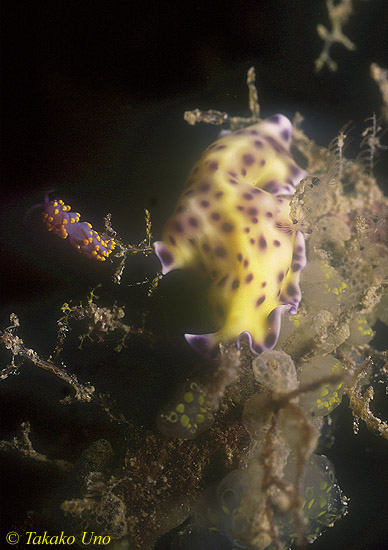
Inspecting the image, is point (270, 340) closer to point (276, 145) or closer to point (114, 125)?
point (276, 145)

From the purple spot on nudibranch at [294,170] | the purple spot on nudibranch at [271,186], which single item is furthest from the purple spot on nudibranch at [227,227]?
the purple spot on nudibranch at [294,170]

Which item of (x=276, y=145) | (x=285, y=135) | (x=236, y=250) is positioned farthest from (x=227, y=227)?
(x=285, y=135)

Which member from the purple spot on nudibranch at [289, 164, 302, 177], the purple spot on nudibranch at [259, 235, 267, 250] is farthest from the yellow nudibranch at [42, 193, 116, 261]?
the purple spot on nudibranch at [289, 164, 302, 177]

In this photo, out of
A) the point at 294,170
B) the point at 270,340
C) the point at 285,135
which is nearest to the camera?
the point at 270,340

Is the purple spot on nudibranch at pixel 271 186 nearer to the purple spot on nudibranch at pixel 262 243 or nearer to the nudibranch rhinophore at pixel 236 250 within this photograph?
the nudibranch rhinophore at pixel 236 250

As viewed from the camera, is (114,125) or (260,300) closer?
(260,300)

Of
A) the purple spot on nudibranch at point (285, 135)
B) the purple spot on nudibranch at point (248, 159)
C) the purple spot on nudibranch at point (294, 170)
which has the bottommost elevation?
the purple spot on nudibranch at point (294, 170)

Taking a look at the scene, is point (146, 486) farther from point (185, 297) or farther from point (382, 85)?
point (382, 85)
